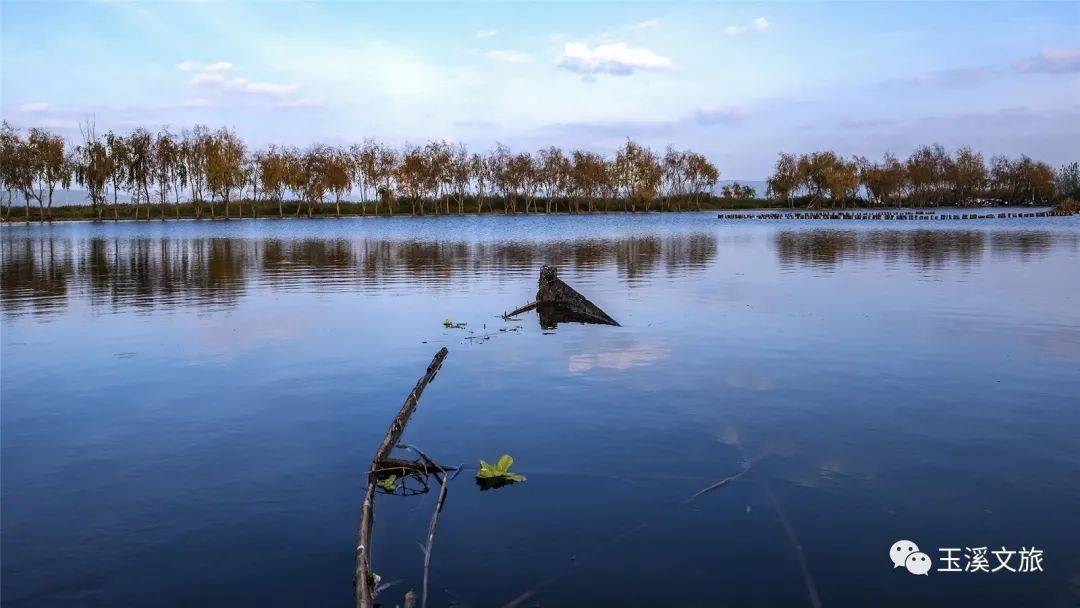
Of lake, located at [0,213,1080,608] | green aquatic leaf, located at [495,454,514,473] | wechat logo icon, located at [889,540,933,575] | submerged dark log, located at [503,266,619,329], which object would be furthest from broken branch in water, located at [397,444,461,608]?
submerged dark log, located at [503,266,619,329]

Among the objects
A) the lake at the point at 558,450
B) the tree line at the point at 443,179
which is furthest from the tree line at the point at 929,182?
the lake at the point at 558,450

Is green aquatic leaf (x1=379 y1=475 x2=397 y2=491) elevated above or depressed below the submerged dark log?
below

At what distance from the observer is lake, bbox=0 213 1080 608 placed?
7.09 m

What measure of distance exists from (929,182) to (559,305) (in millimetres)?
176283

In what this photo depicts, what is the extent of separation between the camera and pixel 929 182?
174125 millimetres

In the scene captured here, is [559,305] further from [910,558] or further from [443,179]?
[443,179]

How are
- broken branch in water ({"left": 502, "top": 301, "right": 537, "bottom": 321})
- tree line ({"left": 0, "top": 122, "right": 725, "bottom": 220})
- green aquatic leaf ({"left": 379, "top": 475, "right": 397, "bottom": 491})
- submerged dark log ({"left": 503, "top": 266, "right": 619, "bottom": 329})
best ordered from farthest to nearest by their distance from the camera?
tree line ({"left": 0, "top": 122, "right": 725, "bottom": 220})
broken branch in water ({"left": 502, "top": 301, "right": 537, "bottom": 321})
submerged dark log ({"left": 503, "top": 266, "right": 619, "bottom": 329})
green aquatic leaf ({"left": 379, "top": 475, "right": 397, "bottom": 491})

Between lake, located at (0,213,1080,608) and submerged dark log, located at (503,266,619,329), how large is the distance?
26.6 inches

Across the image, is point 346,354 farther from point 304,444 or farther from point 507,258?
point 507,258

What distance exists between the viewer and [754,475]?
9.32 metres

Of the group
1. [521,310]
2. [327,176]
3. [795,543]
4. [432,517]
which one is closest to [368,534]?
[432,517]

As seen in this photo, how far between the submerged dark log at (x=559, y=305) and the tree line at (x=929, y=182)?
144058mm

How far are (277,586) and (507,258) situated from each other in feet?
122

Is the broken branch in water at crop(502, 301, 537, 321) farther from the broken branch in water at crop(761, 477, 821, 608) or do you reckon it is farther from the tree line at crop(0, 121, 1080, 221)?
the tree line at crop(0, 121, 1080, 221)
